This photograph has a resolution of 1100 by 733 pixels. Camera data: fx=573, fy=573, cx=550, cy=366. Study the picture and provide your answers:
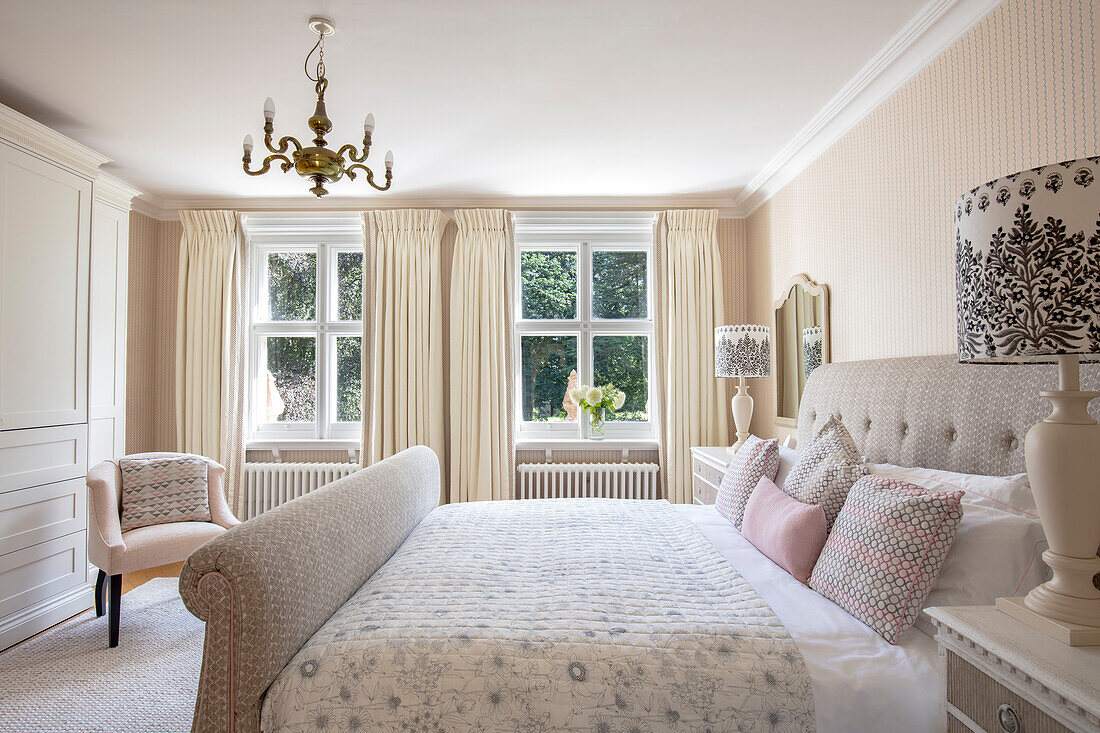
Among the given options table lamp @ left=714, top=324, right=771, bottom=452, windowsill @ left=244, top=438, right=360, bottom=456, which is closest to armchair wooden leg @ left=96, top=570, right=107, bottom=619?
windowsill @ left=244, top=438, right=360, bottom=456

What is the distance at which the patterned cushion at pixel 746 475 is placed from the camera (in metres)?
2.23

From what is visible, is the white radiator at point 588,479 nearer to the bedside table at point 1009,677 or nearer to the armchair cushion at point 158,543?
the armchair cushion at point 158,543

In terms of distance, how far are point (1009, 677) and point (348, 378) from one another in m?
4.26

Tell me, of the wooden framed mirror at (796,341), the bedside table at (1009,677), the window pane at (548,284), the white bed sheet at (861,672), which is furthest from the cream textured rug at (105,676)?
the wooden framed mirror at (796,341)

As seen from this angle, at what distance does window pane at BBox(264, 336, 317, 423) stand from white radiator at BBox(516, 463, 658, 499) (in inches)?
69.5

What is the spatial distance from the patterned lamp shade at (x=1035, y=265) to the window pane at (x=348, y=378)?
4115 mm

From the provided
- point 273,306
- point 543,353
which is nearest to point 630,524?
point 543,353

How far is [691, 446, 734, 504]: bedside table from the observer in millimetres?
3306

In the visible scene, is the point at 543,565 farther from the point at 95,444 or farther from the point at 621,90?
the point at 95,444

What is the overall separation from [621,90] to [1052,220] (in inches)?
83.0

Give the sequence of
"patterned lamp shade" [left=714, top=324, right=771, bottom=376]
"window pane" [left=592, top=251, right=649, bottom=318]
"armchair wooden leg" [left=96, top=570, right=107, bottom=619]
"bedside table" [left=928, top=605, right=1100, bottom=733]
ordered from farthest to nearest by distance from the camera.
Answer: "window pane" [left=592, top=251, right=649, bottom=318] → "patterned lamp shade" [left=714, top=324, right=771, bottom=376] → "armchair wooden leg" [left=96, top=570, right=107, bottom=619] → "bedside table" [left=928, top=605, right=1100, bottom=733]

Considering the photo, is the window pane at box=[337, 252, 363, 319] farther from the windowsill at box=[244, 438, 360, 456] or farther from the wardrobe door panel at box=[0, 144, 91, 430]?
the wardrobe door panel at box=[0, 144, 91, 430]

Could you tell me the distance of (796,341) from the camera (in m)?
3.46

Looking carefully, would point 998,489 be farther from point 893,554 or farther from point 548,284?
point 548,284
